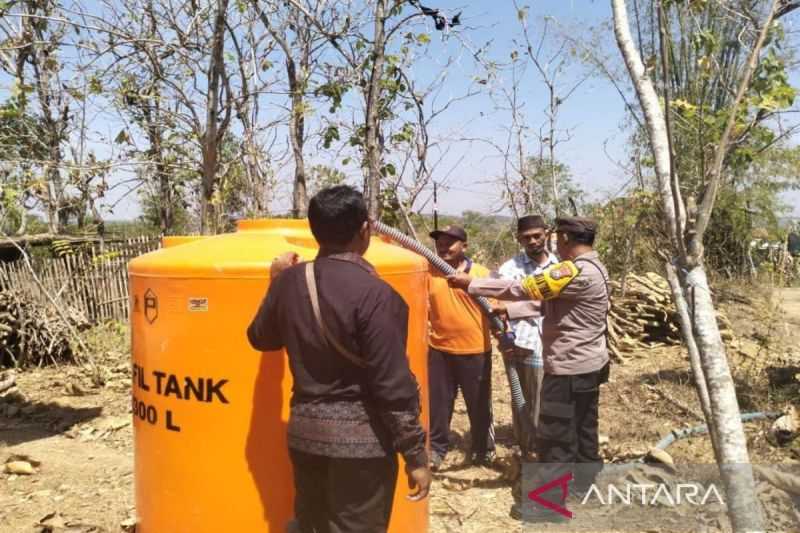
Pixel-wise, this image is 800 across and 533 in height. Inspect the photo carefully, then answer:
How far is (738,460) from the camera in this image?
1.79 meters

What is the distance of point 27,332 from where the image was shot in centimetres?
746

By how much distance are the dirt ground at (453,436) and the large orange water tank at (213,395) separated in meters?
1.36

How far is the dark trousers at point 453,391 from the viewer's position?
4.14 metres

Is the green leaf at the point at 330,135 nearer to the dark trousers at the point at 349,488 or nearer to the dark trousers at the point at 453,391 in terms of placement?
the dark trousers at the point at 453,391

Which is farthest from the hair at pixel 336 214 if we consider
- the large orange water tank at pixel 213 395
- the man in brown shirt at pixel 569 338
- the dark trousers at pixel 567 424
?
the dark trousers at pixel 567 424

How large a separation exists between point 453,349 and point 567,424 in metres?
0.99

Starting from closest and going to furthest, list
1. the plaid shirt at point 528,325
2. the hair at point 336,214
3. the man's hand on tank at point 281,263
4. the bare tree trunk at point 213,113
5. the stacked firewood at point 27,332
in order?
the hair at point 336,214 → the man's hand on tank at point 281,263 → the plaid shirt at point 528,325 → the bare tree trunk at point 213,113 → the stacked firewood at point 27,332

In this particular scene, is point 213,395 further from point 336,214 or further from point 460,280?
point 460,280

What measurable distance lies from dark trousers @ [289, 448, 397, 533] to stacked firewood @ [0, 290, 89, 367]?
6.45m

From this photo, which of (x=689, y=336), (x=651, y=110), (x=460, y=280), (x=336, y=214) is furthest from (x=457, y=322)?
(x=651, y=110)

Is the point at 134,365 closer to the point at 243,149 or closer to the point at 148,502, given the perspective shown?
the point at 148,502

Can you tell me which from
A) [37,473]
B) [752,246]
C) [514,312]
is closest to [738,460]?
[514,312]

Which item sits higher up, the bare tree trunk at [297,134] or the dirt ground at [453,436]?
the bare tree trunk at [297,134]

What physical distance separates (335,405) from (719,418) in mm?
1167
